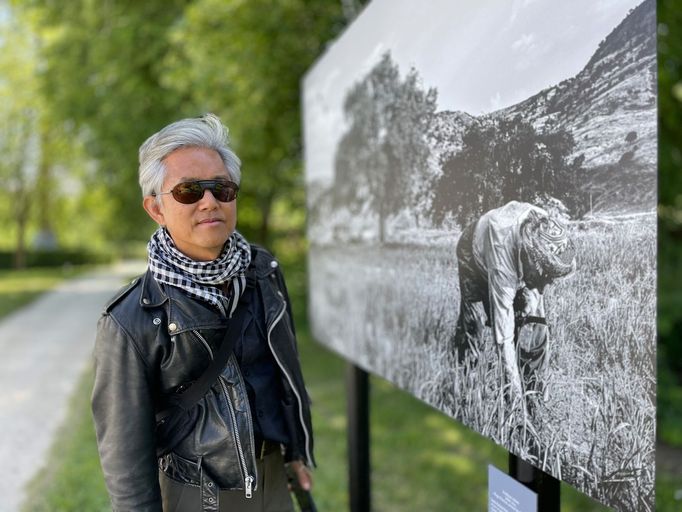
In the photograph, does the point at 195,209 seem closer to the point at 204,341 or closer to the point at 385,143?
the point at 204,341

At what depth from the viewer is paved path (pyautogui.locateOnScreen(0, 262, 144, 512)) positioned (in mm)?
5840

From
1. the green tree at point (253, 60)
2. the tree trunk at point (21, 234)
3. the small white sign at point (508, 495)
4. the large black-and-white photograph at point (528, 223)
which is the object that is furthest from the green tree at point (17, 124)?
the small white sign at point (508, 495)

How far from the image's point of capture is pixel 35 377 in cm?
912

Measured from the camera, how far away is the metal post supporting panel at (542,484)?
2014 mm

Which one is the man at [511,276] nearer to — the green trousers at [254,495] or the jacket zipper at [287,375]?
the jacket zipper at [287,375]

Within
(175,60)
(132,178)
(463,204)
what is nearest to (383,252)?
(463,204)

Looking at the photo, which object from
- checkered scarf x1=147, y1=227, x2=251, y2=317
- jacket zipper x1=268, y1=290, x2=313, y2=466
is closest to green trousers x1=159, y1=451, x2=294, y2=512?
jacket zipper x1=268, y1=290, x2=313, y2=466

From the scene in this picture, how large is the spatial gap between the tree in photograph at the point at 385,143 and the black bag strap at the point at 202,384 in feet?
3.39

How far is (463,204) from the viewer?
91.7 inches

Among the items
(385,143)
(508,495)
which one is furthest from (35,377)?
(508,495)

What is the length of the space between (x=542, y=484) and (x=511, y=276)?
2.04ft

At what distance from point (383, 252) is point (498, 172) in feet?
4.23

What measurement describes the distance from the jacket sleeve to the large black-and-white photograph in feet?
3.46

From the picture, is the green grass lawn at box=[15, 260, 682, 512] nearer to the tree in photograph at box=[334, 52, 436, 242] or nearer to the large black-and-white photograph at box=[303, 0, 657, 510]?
the large black-and-white photograph at box=[303, 0, 657, 510]
